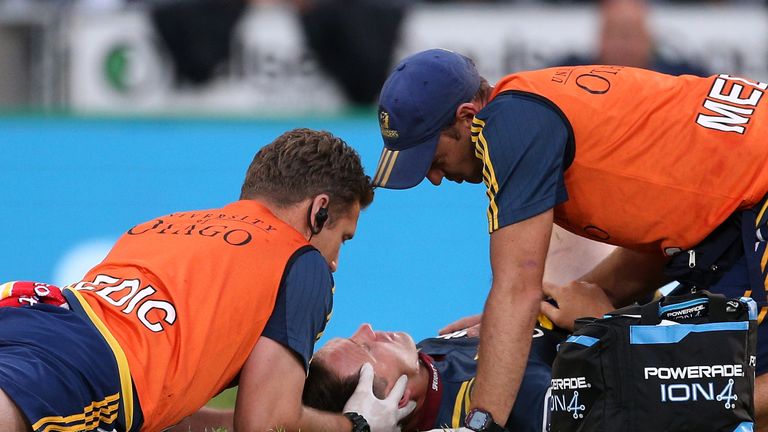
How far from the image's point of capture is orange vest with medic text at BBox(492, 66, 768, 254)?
162 inches

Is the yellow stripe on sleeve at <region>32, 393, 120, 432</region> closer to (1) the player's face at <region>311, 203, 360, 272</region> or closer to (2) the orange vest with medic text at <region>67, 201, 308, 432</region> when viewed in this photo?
(2) the orange vest with medic text at <region>67, 201, 308, 432</region>

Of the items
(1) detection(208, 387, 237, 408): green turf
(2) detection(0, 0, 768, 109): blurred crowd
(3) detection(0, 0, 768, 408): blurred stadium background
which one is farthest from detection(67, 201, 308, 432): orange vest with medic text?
(2) detection(0, 0, 768, 109): blurred crowd

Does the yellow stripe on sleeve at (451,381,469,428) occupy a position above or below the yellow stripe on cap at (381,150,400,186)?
below

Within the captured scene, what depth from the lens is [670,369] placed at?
3.66 metres

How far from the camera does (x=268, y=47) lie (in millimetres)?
9281

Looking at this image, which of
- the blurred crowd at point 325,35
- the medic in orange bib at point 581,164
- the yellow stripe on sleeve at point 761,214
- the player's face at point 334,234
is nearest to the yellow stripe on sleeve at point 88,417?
the player's face at point 334,234

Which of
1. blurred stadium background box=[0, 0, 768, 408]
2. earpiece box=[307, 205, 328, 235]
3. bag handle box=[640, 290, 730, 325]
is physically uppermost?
bag handle box=[640, 290, 730, 325]

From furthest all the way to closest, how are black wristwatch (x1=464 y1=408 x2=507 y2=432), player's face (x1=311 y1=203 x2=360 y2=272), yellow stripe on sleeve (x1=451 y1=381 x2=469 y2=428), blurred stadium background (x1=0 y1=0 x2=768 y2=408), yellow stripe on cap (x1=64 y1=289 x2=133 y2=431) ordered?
1. blurred stadium background (x1=0 y1=0 x2=768 y2=408)
2. yellow stripe on sleeve (x1=451 y1=381 x2=469 y2=428)
3. player's face (x1=311 y1=203 x2=360 y2=272)
4. black wristwatch (x1=464 y1=408 x2=507 y2=432)
5. yellow stripe on cap (x1=64 y1=289 x2=133 y2=431)

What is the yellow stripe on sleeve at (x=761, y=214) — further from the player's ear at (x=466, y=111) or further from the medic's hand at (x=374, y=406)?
the medic's hand at (x=374, y=406)

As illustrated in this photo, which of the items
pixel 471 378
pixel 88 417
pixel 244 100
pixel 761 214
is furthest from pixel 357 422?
pixel 244 100

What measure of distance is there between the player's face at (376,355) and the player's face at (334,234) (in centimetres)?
33

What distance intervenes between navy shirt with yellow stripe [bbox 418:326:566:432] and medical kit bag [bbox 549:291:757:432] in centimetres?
66

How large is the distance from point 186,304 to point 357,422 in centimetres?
77

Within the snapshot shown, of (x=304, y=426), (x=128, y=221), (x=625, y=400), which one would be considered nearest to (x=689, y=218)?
(x=625, y=400)
